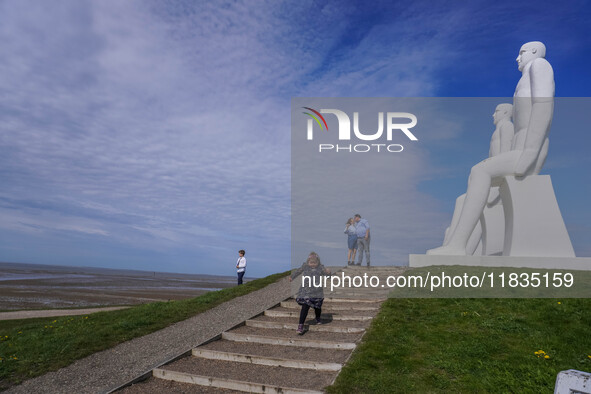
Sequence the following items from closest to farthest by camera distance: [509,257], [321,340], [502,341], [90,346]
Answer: [502,341], [321,340], [90,346], [509,257]

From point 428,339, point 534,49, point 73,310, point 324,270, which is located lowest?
point 73,310

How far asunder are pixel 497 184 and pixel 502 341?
24.5 feet

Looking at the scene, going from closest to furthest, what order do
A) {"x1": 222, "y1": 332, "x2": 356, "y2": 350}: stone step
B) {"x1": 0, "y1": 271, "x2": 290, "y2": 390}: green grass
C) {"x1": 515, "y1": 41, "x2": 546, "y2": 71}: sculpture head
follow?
{"x1": 222, "y1": 332, "x2": 356, "y2": 350}: stone step, {"x1": 0, "y1": 271, "x2": 290, "y2": 390}: green grass, {"x1": 515, "y1": 41, "x2": 546, "y2": 71}: sculpture head

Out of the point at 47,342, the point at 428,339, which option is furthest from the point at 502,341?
the point at 47,342

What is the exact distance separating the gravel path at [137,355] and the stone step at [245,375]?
1.62ft

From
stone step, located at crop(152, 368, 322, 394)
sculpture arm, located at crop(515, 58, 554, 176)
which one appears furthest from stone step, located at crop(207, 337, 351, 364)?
sculpture arm, located at crop(515, 58, 554, 176)

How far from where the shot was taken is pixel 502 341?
639cm

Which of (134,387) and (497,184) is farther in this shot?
(497,184)

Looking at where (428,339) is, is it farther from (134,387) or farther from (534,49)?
(534,49)

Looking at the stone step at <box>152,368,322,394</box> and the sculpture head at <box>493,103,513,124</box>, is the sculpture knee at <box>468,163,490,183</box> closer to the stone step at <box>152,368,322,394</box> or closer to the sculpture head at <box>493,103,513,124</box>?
the sculpture head at <box>493,103,513,124</box>

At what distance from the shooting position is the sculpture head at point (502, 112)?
14.2 m

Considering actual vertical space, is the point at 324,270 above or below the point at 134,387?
above

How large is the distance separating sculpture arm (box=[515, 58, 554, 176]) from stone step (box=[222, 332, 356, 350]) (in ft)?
26.4

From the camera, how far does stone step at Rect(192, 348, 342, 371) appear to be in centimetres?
616
